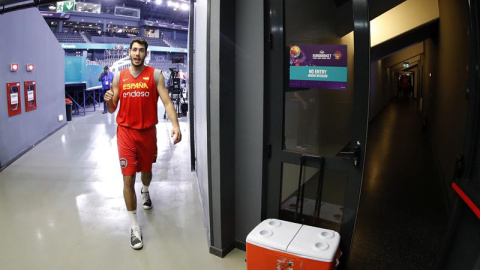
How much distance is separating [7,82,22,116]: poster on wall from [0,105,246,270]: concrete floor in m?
0.76

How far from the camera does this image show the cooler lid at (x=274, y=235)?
74.4 inches

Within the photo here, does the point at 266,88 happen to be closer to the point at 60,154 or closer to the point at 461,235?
the point at 461,235

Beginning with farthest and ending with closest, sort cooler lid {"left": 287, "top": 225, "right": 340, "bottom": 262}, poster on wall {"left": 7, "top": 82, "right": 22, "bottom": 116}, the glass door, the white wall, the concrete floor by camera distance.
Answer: poster on wall {"left": 7, "top": 82, "right": 22, "bottom": 116} → the white wall → the concrete floor → the glass door → cooler lid {"left": 287, "top": 225, "right": 340, "bottom": 262}

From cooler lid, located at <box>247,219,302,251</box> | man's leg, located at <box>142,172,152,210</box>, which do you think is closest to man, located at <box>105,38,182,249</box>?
man's leg, located at <box>142,172,152,210</box>

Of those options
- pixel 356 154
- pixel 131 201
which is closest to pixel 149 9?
pixel 131 201

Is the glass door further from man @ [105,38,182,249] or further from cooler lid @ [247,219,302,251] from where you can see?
man @ [105,38,182,249]

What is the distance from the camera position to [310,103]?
2.84 metres

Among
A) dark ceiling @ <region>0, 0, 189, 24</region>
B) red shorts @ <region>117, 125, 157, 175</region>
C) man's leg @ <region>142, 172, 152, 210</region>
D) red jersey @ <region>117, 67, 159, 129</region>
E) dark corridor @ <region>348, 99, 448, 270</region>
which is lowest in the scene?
dark corridor @ <region>348, 99, 448, 270</region>

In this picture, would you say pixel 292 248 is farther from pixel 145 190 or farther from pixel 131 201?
pixel 145 190

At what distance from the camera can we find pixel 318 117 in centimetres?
332

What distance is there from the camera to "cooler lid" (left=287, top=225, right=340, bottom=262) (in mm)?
1791

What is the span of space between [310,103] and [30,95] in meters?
5.53

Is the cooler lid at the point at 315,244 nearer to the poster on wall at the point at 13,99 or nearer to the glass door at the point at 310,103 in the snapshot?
the glass door at the point at 310,103

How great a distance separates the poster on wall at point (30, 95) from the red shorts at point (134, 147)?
411 centimetres
